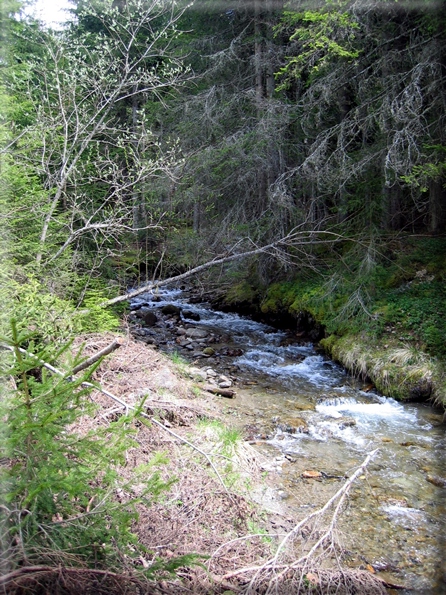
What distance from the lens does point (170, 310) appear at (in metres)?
11.6

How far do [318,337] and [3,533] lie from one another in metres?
8.31

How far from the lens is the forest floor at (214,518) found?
2488 millimetres

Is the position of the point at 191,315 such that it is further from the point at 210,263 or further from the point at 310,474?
the point at 310,474

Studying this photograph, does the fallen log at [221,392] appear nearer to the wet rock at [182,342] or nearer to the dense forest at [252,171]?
the dense forest at [252,171]

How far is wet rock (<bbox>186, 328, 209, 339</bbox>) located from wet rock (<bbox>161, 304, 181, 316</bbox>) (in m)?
1.67

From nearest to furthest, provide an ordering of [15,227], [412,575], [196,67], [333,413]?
[412,575], [15,227], [333,413], [196,67]

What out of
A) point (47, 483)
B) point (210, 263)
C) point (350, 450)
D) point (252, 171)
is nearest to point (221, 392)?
point (210, 263)

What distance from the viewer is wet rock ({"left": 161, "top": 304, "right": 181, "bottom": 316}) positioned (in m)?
11.5

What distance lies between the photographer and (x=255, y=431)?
17.5 ft

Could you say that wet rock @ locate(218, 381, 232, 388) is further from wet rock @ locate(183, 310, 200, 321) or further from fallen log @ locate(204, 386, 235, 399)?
wet rock @ locate(183, 310, 200, 321)

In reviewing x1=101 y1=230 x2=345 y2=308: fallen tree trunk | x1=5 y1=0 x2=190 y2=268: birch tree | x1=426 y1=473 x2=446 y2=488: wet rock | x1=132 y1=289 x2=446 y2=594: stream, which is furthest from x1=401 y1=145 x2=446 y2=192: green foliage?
x1=426 y1=473 x2=446 y2=488: wet rock

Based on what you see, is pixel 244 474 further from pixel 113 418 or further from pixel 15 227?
pixel 15 227

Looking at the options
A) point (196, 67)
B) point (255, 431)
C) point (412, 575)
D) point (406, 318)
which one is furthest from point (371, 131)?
point (412, 575)

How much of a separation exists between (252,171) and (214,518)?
8196mm
